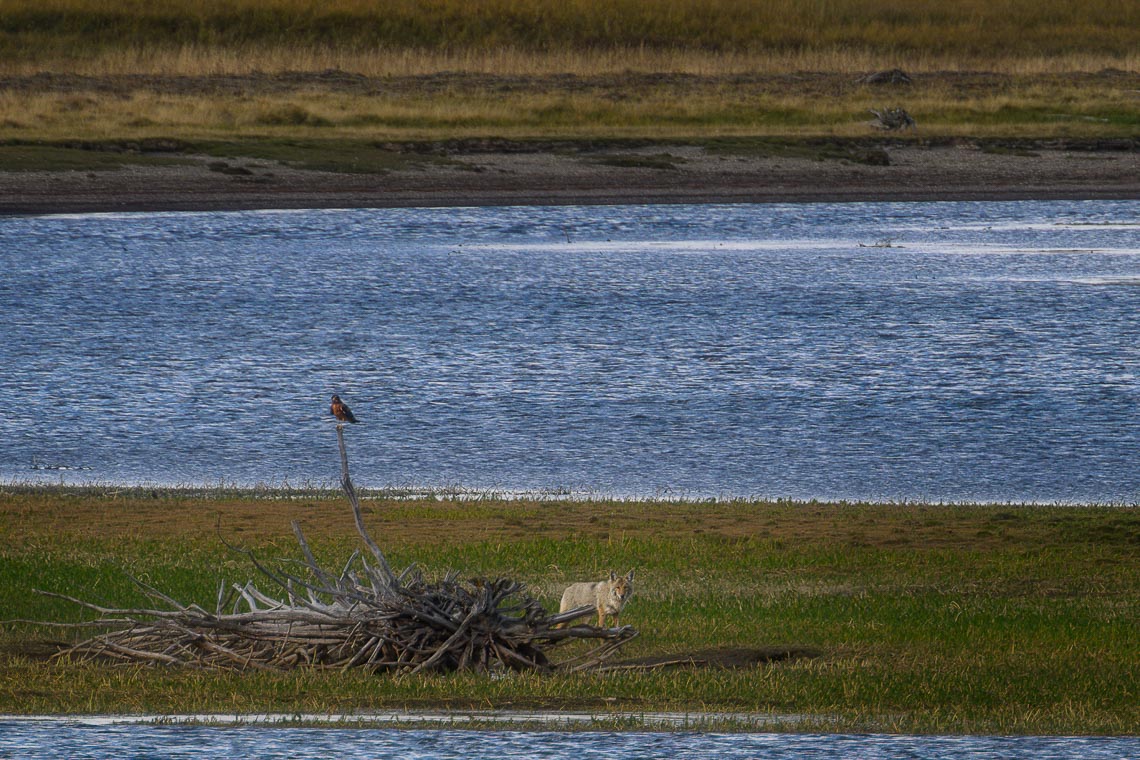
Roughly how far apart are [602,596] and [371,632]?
122cm

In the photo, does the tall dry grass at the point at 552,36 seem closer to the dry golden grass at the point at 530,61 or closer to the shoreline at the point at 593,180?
the dry golden grass at the point at 530,61

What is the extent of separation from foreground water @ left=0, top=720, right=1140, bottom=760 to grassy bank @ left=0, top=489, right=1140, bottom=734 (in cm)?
34

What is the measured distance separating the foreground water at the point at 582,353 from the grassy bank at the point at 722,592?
4.68 feet

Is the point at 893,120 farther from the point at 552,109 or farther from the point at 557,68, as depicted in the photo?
the point at 557,68

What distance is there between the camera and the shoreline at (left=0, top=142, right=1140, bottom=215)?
119 ft

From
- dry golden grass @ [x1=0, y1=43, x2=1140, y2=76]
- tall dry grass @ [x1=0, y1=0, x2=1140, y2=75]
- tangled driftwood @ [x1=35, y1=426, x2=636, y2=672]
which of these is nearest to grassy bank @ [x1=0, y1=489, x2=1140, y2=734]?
tangled driftwood @ [x1=35, y1=426, x2=636, y2=672]

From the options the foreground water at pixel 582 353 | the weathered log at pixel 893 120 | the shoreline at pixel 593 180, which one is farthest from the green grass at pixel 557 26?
the foreground water at pixel 582 353

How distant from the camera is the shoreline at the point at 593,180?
36.4 meters

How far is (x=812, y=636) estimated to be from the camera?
10.0 metres

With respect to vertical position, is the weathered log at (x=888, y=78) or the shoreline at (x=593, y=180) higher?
the weathered log at (x=888, y=78)

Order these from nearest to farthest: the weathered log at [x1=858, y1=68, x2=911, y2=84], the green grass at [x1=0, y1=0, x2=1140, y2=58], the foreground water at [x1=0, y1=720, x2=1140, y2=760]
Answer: the foreground water at [x1=0, y1=720, x2=1140, y2=760] → the weathered log at [x1=858, y1=68, x2=911, y2=84] → the green grass at [x1=0, y1=0, x2=1140, y2=58]

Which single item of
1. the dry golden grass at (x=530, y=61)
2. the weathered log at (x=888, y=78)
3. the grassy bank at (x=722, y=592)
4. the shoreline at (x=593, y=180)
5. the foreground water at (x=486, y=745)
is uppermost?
the foreground water at (x=486, y=745)

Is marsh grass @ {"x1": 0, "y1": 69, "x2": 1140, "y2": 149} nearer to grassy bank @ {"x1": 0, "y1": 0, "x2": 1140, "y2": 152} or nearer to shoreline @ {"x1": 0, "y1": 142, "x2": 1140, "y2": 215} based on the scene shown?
grassy bank @ {"x1": 0, "y1": 0, "x2": 1140, "y2": 152}

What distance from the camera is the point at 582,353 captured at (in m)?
22.1
